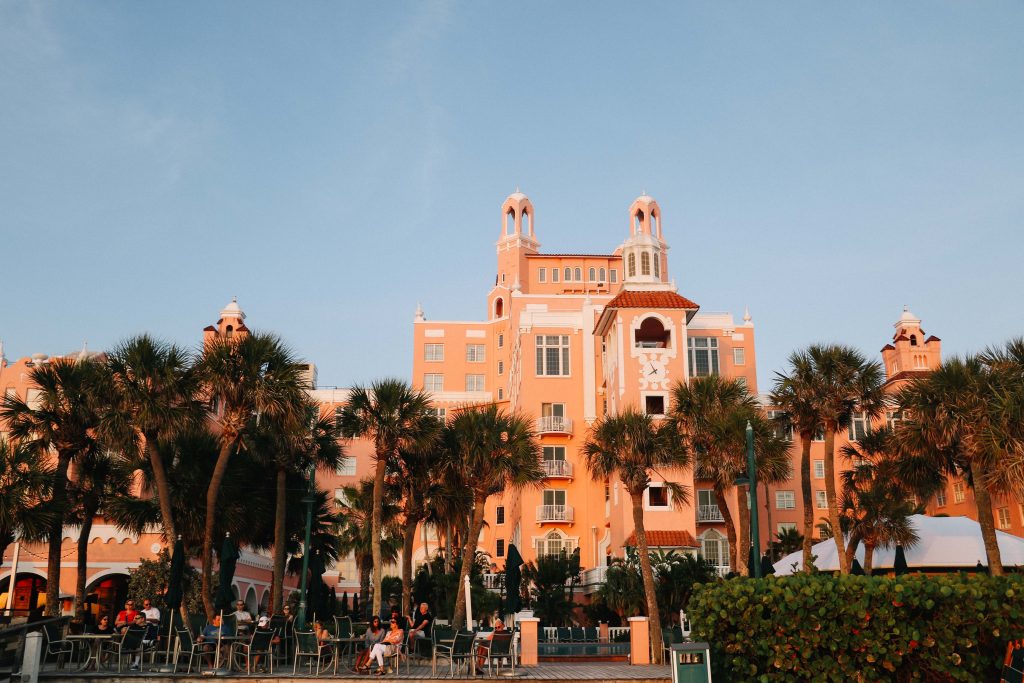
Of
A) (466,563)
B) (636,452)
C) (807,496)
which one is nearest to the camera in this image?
(466,563)

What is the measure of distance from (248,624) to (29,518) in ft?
21.3

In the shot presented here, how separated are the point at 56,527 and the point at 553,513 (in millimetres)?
26769

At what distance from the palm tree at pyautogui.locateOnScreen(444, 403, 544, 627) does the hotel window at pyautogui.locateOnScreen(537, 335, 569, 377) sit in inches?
773

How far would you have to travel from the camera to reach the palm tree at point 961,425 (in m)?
25.5

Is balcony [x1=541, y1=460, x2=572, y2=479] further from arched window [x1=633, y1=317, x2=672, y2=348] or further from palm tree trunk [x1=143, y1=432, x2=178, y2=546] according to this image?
palm tree trunk [x1=143, y1=432, x2=178, y2=546]

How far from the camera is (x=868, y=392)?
3266 centimetres

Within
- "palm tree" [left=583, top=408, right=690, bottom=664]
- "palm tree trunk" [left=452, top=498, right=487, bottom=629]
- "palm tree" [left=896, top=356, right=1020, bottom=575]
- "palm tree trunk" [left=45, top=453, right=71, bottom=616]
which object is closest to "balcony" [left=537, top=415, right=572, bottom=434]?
"palm tree trunk" [left=452, top=498, right=487, bottom=629]

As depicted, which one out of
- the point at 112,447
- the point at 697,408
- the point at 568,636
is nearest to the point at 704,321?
the point at 697,408

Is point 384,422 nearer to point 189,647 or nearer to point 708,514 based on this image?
point 189,647

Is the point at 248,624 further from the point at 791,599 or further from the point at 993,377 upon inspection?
the point at 993,377

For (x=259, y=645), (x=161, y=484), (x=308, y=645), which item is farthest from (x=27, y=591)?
(x=259, y=645)

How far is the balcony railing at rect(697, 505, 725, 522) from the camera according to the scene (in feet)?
146

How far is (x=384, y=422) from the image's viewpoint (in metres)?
29.3

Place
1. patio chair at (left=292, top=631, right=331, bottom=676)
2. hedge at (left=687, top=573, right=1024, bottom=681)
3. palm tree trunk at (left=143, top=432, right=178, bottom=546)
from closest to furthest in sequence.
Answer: hedge at (left=687, top=573, right=1024, bottom=681)
patio chair at (left=292, top=631, right=331, bottom=676)
palm tree trunk at (left=143, top=432, right=178, bottom=546)
